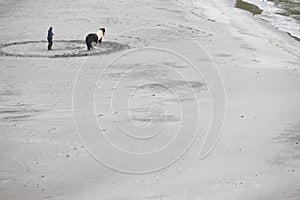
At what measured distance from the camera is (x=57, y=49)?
76.0ft

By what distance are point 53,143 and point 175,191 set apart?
11.6 ft

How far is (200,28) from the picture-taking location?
1206 inches

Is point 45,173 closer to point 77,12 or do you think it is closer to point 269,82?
point 269,82

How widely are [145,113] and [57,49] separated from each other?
906 centimetres

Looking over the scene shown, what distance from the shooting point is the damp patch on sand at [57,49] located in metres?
22.0

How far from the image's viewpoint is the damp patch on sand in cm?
2203

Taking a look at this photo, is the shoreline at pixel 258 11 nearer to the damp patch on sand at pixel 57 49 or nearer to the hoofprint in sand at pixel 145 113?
the hoofprint in sand at pixel 145 113

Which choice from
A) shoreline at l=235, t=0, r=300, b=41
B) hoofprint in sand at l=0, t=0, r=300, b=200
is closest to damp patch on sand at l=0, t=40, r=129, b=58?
hoofprint in sand at l=0, t=0, r=300, b=200

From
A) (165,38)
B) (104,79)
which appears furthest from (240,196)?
(165,38)

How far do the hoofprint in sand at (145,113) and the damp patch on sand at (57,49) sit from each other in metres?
0.17

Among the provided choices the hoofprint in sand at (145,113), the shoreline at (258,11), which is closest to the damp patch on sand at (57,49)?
the hoofprint in sand at (145,113)

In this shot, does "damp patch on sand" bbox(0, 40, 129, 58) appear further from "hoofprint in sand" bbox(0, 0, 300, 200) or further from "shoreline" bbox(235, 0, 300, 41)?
"shoreline" bbox(235, 0, 300, 41)

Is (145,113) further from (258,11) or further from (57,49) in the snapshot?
(258,11)

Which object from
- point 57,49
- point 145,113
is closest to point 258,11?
point 57,49
